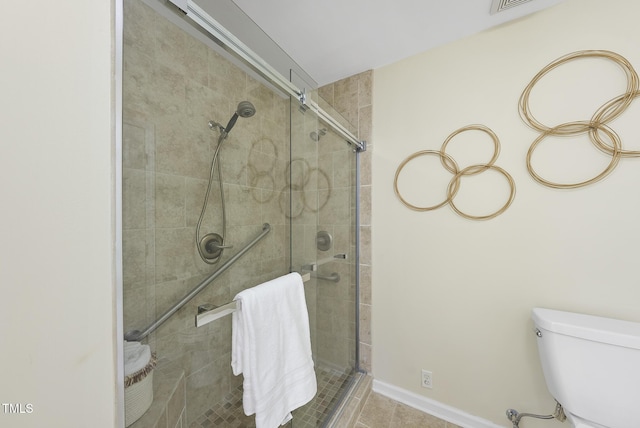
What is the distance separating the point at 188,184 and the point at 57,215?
1.92 ft

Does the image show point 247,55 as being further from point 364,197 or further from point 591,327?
point 591,327

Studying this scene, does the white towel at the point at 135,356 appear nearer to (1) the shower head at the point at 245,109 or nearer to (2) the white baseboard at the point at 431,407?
(1) the shower head at the point at 245,109

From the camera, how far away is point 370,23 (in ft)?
3.65

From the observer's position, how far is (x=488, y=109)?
3.72 ft


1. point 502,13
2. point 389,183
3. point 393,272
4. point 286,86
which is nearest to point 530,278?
point 393,272

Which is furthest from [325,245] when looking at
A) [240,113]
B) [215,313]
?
[240,113]

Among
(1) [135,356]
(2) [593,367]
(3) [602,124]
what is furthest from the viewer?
(3) [602,124]

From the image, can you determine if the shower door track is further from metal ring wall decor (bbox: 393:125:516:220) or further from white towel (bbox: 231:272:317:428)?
white towel (bbox: 231:272:317:428)

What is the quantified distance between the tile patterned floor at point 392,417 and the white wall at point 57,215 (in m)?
1.29

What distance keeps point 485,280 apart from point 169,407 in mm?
1466

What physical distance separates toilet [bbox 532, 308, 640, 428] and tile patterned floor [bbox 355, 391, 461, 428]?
0.59m

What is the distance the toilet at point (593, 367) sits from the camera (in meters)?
0.77

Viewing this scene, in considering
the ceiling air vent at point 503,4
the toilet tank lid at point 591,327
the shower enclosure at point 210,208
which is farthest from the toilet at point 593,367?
the ceiling air vent at point 503,4

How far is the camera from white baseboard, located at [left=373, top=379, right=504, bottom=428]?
1.14m
